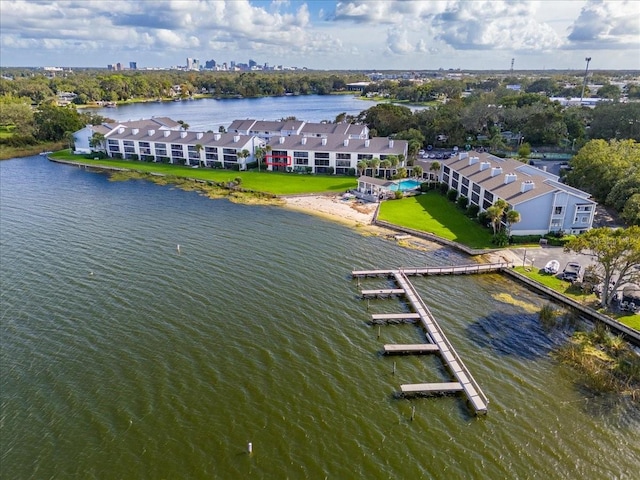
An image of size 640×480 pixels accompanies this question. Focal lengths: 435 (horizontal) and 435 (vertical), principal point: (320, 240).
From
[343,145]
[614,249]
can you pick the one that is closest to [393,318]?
[614,249]

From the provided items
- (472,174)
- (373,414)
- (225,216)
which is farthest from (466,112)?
(373,414)

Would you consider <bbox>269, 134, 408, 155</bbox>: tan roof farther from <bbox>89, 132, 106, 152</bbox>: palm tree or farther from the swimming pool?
<bbox>89, 132, 106, 152</bbox>: palm tree

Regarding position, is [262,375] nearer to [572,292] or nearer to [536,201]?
[572,292]

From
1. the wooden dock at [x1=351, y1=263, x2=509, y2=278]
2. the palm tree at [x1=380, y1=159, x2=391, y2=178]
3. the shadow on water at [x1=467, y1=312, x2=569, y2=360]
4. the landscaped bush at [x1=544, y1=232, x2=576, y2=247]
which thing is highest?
the palm tree at [x1=380, y1=159, x2=391, y2=178]

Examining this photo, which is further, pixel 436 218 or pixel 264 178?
pixel 264 178

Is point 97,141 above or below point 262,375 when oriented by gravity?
above

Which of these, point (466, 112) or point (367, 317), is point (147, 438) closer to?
point (367, 317)

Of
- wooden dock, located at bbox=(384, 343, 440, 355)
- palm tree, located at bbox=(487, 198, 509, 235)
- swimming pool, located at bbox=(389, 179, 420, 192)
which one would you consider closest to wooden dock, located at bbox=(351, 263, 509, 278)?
palm tree, located at bbox=(487, 198, 509, 235)
